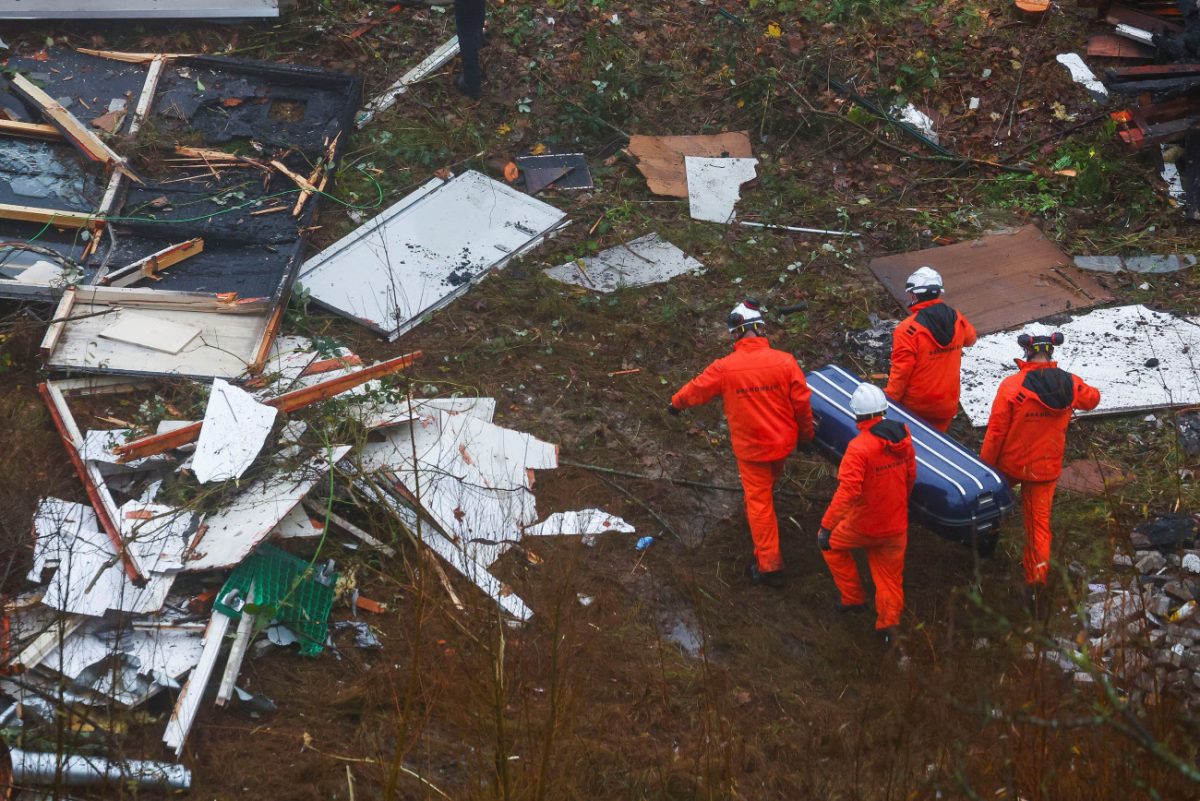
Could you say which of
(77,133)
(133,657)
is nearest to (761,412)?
(133,657)

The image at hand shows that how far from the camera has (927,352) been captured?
5.84 meters

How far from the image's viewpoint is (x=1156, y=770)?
279cm

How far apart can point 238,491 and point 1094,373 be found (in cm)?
566

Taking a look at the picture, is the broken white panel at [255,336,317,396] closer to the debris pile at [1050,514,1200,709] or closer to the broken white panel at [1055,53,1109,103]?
the debris pile at [1050,514,1200,709]

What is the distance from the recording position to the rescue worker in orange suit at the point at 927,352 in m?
5.83

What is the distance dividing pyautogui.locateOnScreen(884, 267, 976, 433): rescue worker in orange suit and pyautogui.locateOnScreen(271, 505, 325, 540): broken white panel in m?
3.31

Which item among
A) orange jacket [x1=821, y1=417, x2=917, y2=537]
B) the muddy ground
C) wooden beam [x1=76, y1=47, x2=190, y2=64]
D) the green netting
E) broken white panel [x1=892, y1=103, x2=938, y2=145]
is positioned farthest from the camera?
broken white panel [x1=892, y1=103, x2=938, y2=145]

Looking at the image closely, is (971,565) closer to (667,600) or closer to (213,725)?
(667,600)

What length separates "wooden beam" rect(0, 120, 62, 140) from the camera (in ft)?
26.4

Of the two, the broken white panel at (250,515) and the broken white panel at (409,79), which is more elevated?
the broken white panel at (409,79)

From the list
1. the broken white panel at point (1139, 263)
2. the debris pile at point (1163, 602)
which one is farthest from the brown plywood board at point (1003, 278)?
the debris pile at point (1163, 602)

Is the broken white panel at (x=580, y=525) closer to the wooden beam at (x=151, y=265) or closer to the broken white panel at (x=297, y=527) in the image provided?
the broken white panel at (x=297, y=527)

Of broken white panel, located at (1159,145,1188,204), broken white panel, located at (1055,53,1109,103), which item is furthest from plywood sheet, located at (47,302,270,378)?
broken white panel, located at (1055,53,1109,103)

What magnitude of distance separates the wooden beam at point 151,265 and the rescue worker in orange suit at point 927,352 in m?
4.95
